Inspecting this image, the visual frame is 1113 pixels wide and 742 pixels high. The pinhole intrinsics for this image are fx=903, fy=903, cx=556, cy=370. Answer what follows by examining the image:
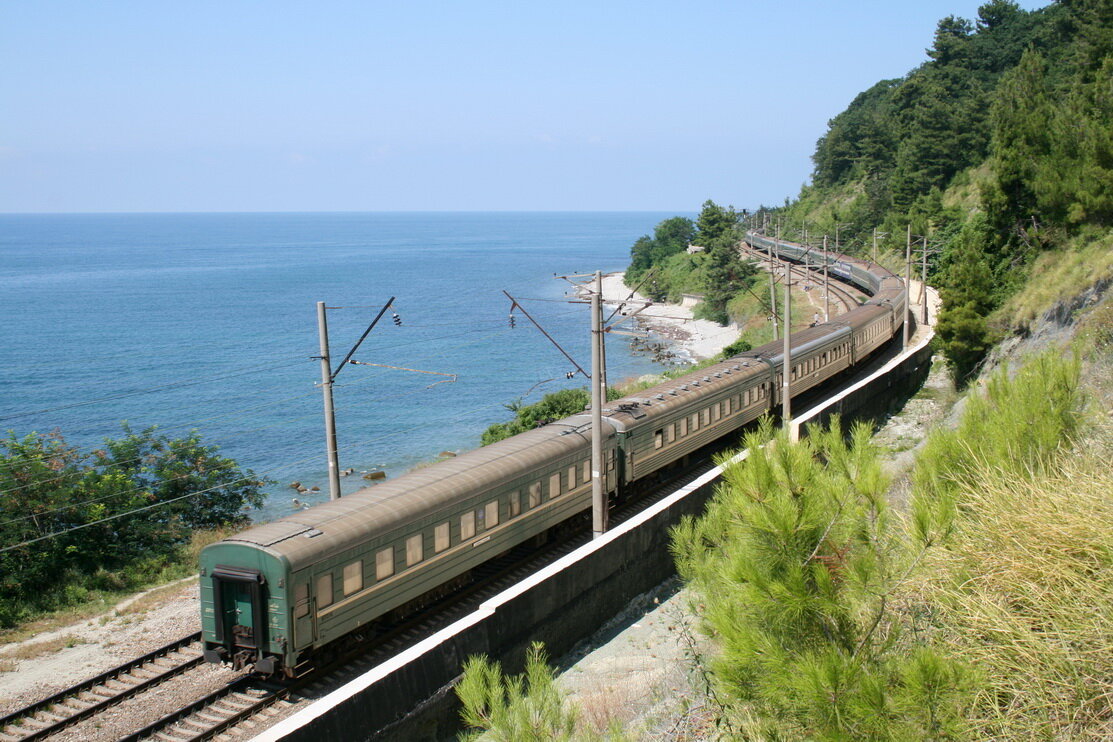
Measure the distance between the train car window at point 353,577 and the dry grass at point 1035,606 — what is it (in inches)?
340

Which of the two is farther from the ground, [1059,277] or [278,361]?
[1059,277]

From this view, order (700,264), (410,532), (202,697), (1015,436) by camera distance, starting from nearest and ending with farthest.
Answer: (1015,436) < (202,697) < (410,532) < (700,264)

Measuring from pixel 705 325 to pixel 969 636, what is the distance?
243ft

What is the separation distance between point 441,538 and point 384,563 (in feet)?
4.27

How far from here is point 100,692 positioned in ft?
41.3

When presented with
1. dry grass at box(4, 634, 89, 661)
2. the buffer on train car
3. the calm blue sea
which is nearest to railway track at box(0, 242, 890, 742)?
the buffer on train car

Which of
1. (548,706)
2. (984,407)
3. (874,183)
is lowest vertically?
(548,706)

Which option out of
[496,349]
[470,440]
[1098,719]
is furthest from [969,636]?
[496,349]

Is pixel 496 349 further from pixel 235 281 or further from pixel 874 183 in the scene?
pixel 235 281

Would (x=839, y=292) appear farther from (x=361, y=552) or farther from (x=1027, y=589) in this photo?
(x=1027, y=589)

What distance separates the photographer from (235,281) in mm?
125375

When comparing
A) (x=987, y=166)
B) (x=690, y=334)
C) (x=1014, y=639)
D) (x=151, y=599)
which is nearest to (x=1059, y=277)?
(x=1014, y=639)

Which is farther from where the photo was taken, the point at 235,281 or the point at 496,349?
the point at 235,281

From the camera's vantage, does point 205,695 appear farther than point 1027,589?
Yes
